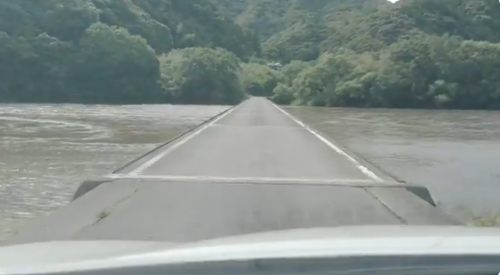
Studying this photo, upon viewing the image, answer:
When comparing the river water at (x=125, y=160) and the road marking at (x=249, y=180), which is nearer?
the river water at (x=125, y=160)

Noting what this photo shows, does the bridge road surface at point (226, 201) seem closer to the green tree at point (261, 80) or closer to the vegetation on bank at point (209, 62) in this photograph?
the vegetation on bank at point (209, 62)

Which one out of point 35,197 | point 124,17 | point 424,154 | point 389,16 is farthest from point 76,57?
point 35,197

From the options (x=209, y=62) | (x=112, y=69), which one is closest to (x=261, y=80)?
(x=209, y=62)

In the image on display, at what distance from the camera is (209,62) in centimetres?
9188

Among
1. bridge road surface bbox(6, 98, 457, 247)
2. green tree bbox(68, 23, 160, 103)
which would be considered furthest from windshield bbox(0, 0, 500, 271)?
green tree bbox(68, 23, 160, 103)

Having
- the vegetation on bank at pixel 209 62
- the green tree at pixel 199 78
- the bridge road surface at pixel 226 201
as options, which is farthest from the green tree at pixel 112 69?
the bridge road surface at pixel 226 201

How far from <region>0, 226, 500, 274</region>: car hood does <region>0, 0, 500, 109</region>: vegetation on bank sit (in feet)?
228

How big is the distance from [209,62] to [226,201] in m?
83.8

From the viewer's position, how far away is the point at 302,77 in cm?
8738

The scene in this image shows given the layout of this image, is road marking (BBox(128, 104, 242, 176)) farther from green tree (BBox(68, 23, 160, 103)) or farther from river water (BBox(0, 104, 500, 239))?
green tree (BBox(68, 23, 160, 103))

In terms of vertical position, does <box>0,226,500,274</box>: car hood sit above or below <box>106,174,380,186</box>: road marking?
above

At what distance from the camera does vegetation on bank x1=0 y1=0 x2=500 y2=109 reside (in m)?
72.9

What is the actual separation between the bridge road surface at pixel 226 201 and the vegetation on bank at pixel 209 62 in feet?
199

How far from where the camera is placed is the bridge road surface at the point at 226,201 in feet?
23.5
